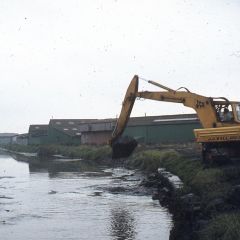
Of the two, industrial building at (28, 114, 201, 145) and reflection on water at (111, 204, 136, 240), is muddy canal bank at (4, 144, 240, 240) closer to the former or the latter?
reflection on water at (111, 204, 136, 240)

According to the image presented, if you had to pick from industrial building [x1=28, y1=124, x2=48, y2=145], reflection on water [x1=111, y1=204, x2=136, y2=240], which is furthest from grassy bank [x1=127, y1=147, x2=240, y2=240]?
industrial building [x1=28, y1=124, x2=48, y2=145]

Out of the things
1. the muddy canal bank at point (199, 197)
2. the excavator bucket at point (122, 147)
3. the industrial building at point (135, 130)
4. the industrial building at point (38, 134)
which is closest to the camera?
the muddy canal bank at point (199, 197)

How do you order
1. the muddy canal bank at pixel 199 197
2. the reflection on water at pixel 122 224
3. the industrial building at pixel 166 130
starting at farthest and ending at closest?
the industrial building at pixel 166 130 → the reflection on water at pixel 122 224 → the muddy canal bank at pixel 199 197

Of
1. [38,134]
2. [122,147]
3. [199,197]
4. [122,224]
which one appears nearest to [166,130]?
[122,147]

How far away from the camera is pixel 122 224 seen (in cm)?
1299

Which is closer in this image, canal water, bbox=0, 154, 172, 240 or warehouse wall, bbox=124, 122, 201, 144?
canal water, bbox=0, 154, 172, 240

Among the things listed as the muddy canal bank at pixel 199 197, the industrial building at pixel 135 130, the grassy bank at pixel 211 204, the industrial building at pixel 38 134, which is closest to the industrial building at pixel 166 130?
the industrial building at pixel 135 130

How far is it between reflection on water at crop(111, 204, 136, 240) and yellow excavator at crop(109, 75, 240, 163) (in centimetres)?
463

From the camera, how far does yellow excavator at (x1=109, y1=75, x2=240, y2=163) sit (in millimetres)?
17625

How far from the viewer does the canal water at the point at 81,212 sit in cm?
1196

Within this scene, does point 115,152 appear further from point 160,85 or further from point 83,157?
point 83,157

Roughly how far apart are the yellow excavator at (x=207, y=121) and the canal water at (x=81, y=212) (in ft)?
8.36

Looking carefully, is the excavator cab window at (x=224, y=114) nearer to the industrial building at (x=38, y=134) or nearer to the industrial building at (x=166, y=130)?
the industrial building at (x=166, y=130)

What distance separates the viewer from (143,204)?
1608 cm
